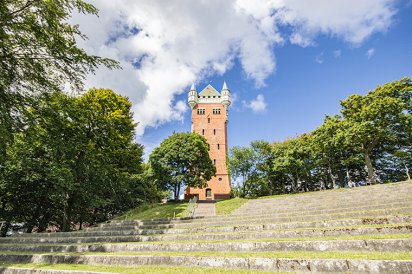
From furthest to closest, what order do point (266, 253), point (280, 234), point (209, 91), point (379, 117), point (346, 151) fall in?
1. point (209, 91)
2. point (346, 151)
3. point (379, 117)
4. point (280, 234)
5. point (266, 253)

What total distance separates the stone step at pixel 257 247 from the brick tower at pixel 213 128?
28.8 m

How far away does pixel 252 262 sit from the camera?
439 cm

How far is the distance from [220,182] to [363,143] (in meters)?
20.8

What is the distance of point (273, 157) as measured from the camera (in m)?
32.8

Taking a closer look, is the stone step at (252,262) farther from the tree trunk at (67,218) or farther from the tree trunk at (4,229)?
the tree trunk at (4,229)

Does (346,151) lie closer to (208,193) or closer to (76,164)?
(208,193)

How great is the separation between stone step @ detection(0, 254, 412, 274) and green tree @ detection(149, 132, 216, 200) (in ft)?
68.8

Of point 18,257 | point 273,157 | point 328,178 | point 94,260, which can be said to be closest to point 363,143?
point 273,157

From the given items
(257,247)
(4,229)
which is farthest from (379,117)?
(4,229)

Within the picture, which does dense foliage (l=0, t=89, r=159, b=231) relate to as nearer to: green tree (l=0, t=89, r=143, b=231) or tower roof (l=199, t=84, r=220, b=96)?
green tree (l=0, t=89, r=143, b=231)

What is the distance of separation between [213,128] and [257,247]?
3568 centimetres

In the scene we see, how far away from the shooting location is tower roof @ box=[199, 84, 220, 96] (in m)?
44.9

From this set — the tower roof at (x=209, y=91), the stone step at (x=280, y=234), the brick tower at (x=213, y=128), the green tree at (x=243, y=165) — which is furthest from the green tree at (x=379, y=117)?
the tower roof at (x=209, y=91)

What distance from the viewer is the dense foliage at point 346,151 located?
2255cm
